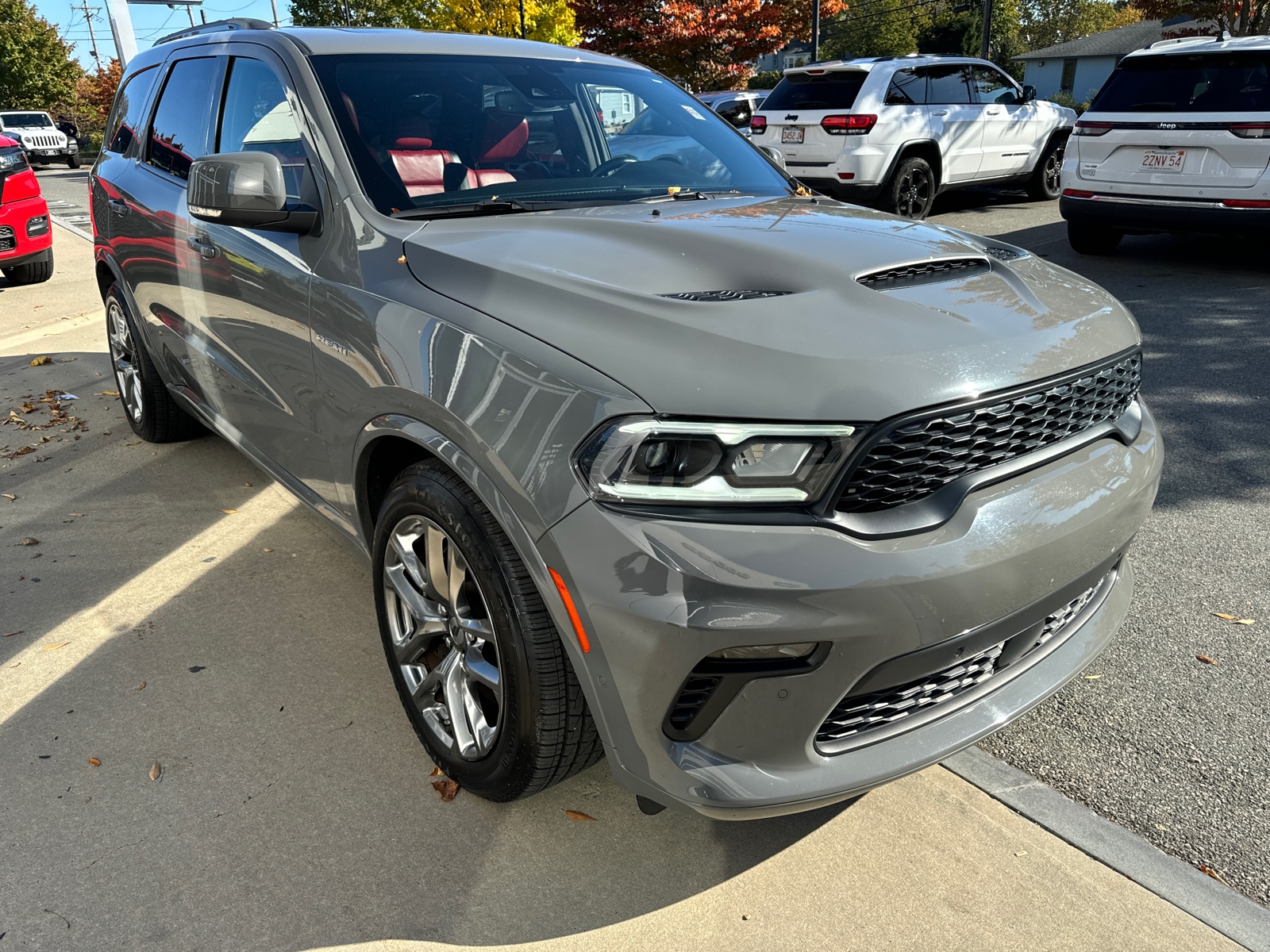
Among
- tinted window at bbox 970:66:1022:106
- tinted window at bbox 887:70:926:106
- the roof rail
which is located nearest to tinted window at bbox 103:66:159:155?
the roof rail

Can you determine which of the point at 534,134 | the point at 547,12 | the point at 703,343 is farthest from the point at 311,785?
the point at 547,12

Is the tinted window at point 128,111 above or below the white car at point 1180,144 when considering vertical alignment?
above

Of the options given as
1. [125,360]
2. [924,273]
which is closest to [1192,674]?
[924,273]

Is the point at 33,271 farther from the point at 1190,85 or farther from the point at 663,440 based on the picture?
the point at 1190,85

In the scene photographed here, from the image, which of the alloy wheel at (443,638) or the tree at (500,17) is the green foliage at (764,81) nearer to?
the tree at (500,17)

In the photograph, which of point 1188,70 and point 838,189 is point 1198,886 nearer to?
point 1188,70

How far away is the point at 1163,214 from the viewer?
7262mm

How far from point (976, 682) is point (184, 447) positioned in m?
4.20

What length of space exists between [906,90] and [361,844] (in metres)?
9.55

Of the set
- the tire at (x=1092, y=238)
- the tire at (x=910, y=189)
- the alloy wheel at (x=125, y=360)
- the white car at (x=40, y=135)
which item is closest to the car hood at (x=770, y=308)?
the alloy wheel at (x=125, y=360)

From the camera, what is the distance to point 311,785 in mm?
2430

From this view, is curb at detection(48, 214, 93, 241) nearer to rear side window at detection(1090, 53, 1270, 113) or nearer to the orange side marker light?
rear side window at detection(1090, 53, 1270, 113)

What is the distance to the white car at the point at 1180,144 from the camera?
6797mm

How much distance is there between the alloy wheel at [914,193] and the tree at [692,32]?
15.9 metres
